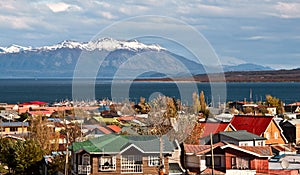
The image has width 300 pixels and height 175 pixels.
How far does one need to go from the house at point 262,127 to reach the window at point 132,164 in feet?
30.7

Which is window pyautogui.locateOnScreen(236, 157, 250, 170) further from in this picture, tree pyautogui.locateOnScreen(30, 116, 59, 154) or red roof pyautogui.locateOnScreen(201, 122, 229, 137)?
tree pyautogui.locateOnScreen(30, 116, 59, 154)

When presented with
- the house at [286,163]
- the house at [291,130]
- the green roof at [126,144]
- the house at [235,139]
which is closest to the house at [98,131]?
the house at [235,139]

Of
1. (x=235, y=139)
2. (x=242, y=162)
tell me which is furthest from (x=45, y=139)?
(x=242, y=162)

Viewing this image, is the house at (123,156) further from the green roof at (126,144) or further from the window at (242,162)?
the window at (242,162)

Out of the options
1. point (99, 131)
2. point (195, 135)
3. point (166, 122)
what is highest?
point (166, 122)

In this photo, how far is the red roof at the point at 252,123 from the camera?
21.9 meters

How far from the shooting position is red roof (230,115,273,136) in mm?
21930

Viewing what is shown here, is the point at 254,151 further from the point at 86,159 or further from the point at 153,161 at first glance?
the point at 86,159

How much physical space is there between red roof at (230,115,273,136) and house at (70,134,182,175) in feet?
29.4

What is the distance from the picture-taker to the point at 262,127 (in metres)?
22.0

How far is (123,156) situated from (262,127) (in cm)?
1006

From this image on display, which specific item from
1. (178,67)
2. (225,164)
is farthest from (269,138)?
(178,67)

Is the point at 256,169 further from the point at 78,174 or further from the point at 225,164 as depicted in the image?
the point at 78,174

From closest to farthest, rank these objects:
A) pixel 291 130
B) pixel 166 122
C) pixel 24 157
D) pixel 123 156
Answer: pixel 123 156, pixel 166 122, pixel 24 157, pixel 291 130
